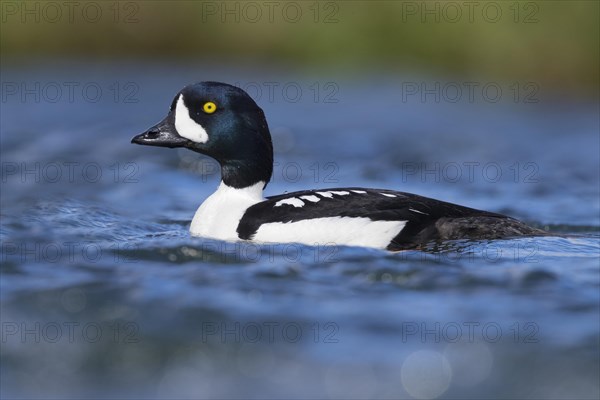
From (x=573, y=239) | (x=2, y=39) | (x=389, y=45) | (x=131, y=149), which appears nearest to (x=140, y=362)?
(x=573, y=239)

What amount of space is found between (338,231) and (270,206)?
0.66 metres

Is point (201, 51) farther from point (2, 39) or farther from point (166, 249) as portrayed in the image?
point (166, 249)

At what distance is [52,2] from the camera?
65.0 ft

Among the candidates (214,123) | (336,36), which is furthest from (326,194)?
(336,36)

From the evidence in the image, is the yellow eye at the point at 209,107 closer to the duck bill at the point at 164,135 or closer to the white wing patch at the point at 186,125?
the white wing patch at the point at 186,125

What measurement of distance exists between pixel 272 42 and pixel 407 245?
11557mm

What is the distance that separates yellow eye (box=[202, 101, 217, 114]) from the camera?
31.3 ft

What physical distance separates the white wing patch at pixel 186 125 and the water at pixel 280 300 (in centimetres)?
90

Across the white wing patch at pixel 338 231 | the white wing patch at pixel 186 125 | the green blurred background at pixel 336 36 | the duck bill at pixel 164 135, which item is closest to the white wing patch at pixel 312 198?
the white wing patch at pixel 338 231

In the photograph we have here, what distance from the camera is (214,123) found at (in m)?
9.60

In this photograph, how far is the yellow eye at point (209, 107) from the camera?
955 centimetres

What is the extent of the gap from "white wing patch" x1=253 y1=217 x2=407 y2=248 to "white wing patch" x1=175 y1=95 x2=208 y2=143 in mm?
1176

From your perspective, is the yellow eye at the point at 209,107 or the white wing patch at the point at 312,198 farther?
the yellow eye at the point at 209,107

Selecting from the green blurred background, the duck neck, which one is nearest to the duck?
the duck neck
